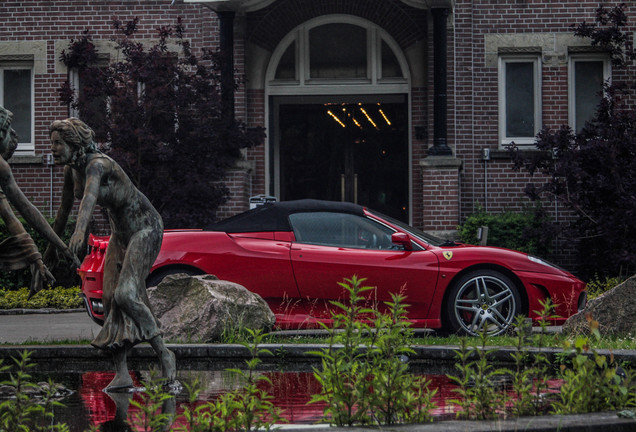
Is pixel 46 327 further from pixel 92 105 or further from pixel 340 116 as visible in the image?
pixel 340 116

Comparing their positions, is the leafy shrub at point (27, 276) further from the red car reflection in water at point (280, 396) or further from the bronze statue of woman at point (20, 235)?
the bronze statue of woman at point (20, 235)

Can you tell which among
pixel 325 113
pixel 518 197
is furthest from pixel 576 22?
pixel 325 113

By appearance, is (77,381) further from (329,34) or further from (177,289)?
(329,34)

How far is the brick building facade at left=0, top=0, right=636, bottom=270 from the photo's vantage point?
18188mm

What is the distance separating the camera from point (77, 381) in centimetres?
725

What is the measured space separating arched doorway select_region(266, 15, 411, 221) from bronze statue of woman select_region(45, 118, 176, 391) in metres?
12.1

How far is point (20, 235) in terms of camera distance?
6.36 meters

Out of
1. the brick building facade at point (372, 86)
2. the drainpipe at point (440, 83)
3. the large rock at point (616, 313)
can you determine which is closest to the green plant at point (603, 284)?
the brick building facade at point (372, 86)

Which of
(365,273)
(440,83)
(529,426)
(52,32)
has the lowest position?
(529,426)

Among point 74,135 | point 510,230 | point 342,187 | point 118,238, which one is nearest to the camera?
point 74,135

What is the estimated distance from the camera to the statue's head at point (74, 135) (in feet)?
22.3

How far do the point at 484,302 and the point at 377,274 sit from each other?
1116 mm

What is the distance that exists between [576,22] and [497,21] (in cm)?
134

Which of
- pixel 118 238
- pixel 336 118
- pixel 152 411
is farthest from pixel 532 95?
pixel 152 411
